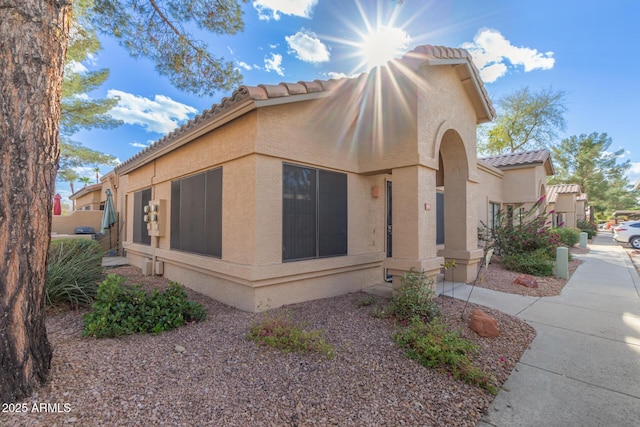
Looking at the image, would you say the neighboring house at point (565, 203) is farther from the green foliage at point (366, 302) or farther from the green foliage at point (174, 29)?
the green foliage at point (174, 29)

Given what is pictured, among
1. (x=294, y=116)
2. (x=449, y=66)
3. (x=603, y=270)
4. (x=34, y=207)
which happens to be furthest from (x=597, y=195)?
(x=34, y=207)

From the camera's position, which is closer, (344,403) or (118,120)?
(344,403)

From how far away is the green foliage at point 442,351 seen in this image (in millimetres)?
3195

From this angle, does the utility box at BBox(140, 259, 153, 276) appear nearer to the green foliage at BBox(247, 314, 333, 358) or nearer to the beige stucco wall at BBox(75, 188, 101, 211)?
the green foliage at BBox(247, 314, 333, 358)

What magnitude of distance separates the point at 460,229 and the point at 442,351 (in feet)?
16.1

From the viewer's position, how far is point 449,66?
701 cm

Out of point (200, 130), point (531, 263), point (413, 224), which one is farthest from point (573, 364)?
point (200, 130)

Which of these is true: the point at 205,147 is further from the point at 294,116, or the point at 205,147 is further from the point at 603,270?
the point at 603,270

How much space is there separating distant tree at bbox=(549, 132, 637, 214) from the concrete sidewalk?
38.5 m

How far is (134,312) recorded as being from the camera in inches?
170

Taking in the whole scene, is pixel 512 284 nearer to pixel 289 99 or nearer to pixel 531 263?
pixel 531 263

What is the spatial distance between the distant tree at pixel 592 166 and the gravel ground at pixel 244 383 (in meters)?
43.0

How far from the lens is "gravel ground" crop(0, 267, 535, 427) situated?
2.48 m

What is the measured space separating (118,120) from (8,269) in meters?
18.3
